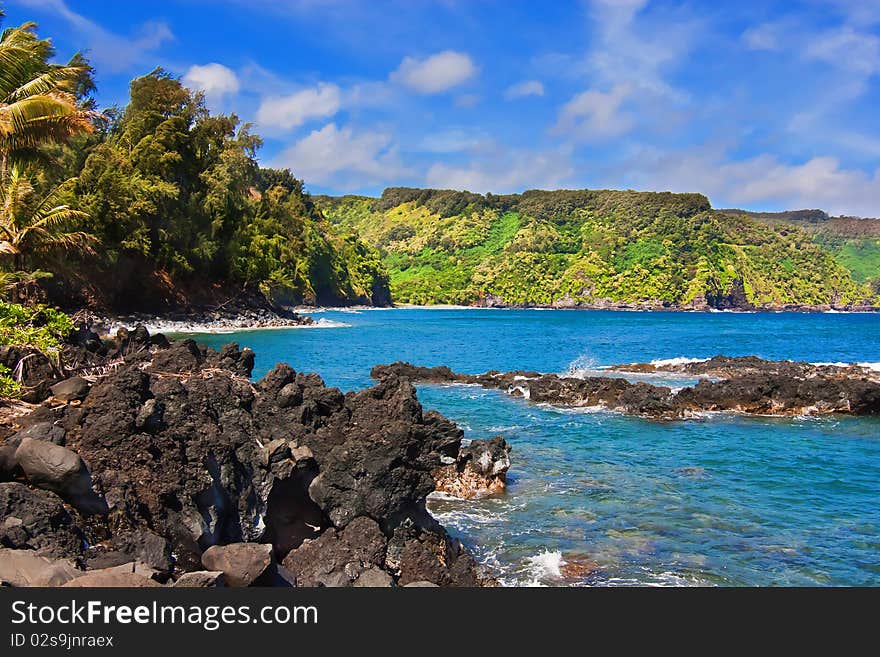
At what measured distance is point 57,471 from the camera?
7301mm

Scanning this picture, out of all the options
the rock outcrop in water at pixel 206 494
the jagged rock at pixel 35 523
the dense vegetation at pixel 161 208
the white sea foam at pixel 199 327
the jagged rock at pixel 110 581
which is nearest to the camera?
the jagged rock at pixel 110 581

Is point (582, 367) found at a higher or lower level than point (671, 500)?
higher

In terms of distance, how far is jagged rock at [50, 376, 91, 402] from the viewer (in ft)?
34.2

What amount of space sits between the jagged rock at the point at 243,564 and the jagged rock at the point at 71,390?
4.94 m

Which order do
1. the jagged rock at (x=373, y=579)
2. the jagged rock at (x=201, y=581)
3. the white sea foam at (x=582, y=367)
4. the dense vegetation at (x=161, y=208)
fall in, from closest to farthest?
the jagged rock at (x=201, y=581) < the jagged rock at (x=373, y=579) < the white sea foam at (x=582, y=367) < the dense vegetation at (x=161, y=208)

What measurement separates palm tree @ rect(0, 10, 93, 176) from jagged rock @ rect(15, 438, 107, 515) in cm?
1330

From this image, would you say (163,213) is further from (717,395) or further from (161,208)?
(717,395)

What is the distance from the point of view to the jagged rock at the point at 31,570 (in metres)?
5.46

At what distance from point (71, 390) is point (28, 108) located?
1074 cm

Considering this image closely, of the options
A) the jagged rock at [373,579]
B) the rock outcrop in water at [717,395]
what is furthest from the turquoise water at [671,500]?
the jagged rock at [373,579]

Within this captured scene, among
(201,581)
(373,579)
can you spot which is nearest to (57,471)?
(201,581)

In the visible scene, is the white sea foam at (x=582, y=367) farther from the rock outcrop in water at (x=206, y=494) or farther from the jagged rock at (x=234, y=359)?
the rock outcrop in water at (x=206, y=494)

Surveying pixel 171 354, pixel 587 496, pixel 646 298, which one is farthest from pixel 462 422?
pixel 646 298

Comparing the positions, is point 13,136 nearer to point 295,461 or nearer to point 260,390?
point 260,390
